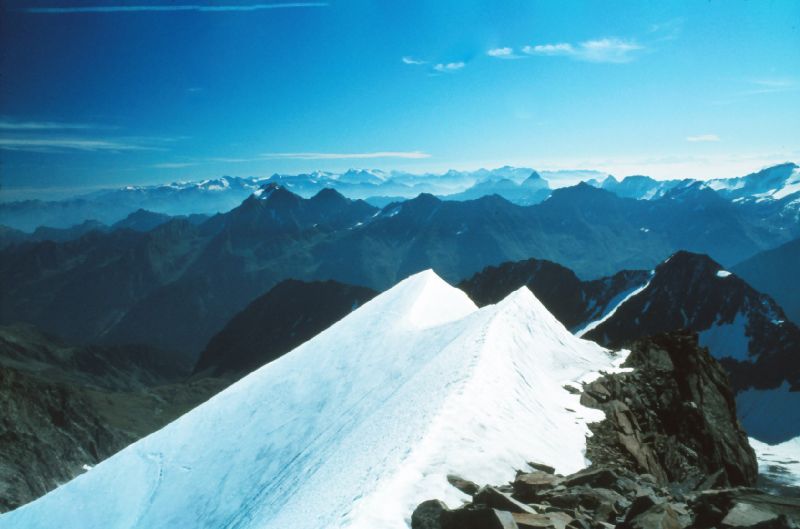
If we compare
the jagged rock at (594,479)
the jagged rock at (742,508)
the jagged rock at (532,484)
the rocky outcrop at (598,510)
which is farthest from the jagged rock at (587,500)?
the jagged rock at (742,508)

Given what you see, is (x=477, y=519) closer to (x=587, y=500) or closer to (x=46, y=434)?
(x=587, y=500)

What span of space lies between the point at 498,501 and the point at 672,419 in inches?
678

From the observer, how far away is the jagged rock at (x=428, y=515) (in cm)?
866

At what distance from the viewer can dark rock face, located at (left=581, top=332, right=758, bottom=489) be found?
16.4 m

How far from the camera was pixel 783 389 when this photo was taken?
197875 millimetres

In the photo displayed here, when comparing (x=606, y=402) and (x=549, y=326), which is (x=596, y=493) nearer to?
(x=606, y=402)

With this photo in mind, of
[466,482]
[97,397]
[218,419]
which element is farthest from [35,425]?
[466,482]

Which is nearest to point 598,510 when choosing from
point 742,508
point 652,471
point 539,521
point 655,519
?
point 655,519

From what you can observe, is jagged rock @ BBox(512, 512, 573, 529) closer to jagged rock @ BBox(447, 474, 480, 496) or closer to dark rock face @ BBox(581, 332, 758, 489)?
jagged rock @ BBox(447, 474, 480, 496)

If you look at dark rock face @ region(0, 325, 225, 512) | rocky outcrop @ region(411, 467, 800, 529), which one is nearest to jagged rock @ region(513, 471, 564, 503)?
rocky outcrop @ region(411, 467, 800, 529)

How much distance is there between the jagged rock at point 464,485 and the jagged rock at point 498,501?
0.72 m

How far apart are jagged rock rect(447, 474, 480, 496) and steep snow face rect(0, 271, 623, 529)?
0.20 m

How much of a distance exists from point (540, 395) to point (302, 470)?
8.84 metres

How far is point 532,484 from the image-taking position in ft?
33.4
